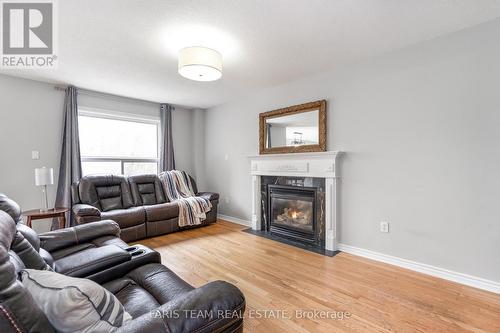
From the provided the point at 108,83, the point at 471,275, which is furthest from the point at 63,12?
the point at 471,275

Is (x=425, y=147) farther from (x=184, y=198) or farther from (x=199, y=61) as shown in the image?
(x=184, y=198)

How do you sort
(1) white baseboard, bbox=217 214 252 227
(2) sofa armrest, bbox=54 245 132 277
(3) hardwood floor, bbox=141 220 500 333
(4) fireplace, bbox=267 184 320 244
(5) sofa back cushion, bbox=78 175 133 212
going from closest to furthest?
(2) sofa armrest, bbox=54 245 132 277 < (3) hardwood floor, bbox=141 220 500 333 < (4) fireplace, bbox=267 184 320 244 < (5) sofa back cushion, bbox=78 175 133 212 < (1) white baseboard, bbox=217 214 252 227

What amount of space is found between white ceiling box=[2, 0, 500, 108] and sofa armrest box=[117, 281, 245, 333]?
78.9 inches

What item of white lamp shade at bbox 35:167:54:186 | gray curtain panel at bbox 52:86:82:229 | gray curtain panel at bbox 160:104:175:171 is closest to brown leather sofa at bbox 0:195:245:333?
white lamp shade at bbox 35:167:54:186

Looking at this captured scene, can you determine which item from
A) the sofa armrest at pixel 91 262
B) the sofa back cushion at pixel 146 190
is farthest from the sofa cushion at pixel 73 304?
the sofa back cushion at pixel 146 190

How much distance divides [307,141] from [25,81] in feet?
13.9

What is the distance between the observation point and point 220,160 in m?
5.06

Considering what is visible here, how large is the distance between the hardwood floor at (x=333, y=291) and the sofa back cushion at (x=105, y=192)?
1175 millimetres

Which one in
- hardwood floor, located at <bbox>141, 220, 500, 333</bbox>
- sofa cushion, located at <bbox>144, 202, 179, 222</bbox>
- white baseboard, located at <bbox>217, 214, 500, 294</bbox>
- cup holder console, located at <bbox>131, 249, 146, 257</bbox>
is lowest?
hardwood floor, located at <bbox>141, 220, 500, 333</bbox>

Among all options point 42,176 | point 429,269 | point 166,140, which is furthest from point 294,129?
point 42,176

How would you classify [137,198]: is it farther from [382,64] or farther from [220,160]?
[382,64]

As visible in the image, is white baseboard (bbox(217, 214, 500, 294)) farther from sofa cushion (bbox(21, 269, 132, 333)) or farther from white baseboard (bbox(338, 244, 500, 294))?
sofa cushion (bbox(21, 269, 132, 333))

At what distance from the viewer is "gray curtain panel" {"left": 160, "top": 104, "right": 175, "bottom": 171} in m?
4.92

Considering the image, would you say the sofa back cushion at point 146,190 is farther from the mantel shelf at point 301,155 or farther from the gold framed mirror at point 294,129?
the gold framed mirror at point 294,129
